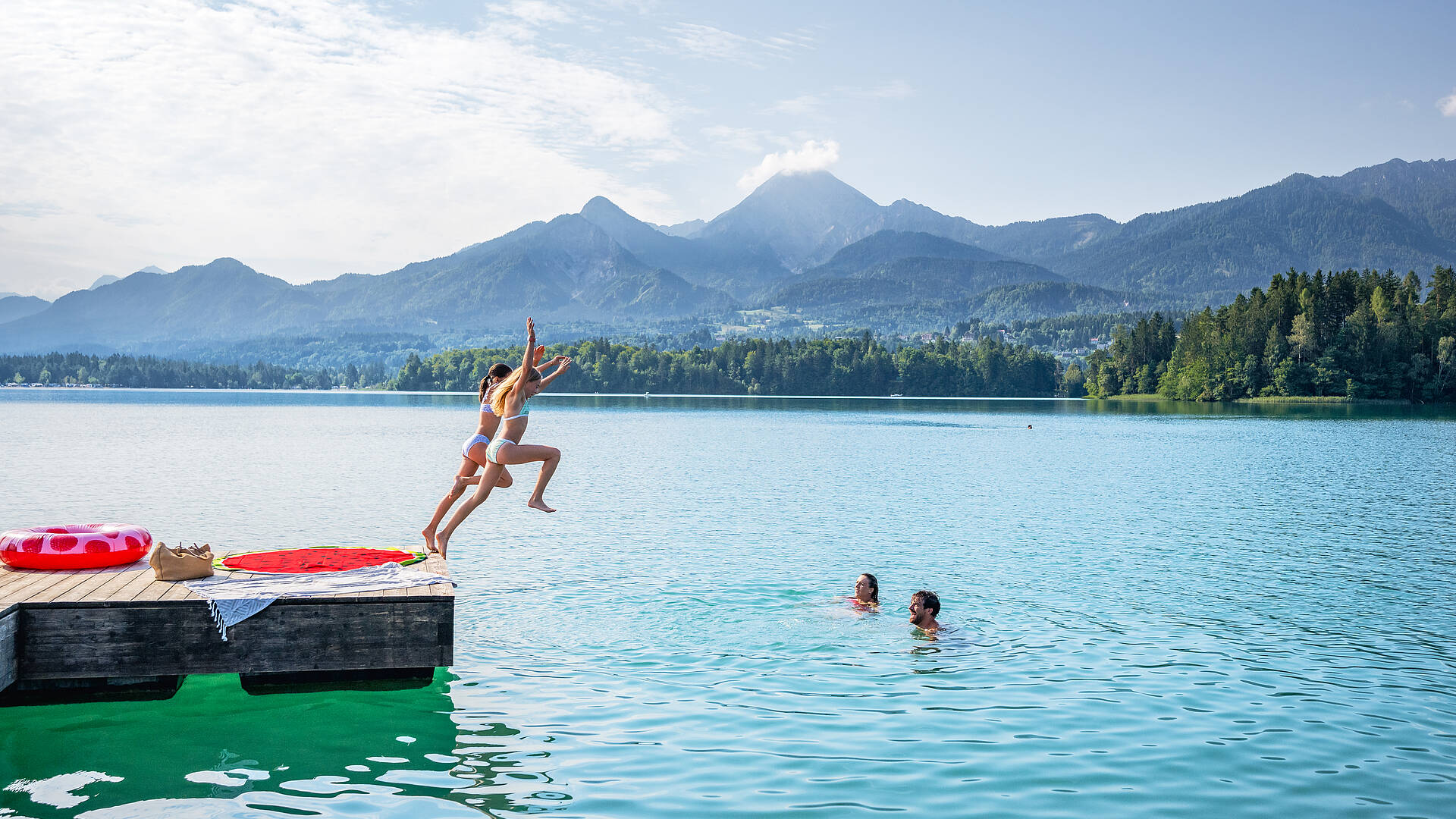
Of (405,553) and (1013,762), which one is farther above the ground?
(405,553)

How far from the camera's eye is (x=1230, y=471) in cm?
4431

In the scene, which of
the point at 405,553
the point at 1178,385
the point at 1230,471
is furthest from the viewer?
the point at 1178,385

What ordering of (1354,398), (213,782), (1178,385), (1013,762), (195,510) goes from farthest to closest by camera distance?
(1178,385), (1354,398), (195,510), (1013,762), (213,782)

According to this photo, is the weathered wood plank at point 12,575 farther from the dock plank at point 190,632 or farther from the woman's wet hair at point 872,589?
the woman's wet hair at point 872,589

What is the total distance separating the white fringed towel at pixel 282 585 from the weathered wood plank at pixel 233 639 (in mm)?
116

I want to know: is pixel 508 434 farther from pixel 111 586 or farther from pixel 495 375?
pixel 111 586

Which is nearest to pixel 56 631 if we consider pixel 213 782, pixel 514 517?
pixel 213 782

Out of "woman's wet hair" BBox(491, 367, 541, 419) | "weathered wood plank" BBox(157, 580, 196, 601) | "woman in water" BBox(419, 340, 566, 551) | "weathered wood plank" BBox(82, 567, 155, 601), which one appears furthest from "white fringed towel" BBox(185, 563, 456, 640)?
"woman's wet hair" BBox(491, 367, 541, 419)

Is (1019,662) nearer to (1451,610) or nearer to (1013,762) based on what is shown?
(1013,762)

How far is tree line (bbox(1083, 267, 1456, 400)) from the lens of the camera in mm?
148500

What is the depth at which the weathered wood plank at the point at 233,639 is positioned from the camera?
32.7ft

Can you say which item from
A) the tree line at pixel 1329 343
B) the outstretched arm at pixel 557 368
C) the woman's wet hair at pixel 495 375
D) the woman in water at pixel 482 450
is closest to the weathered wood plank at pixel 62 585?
the woman in water at pixel 482 450

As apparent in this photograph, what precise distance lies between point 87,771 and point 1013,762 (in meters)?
8.59

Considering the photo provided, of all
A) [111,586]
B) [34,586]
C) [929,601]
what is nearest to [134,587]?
[111,586]
